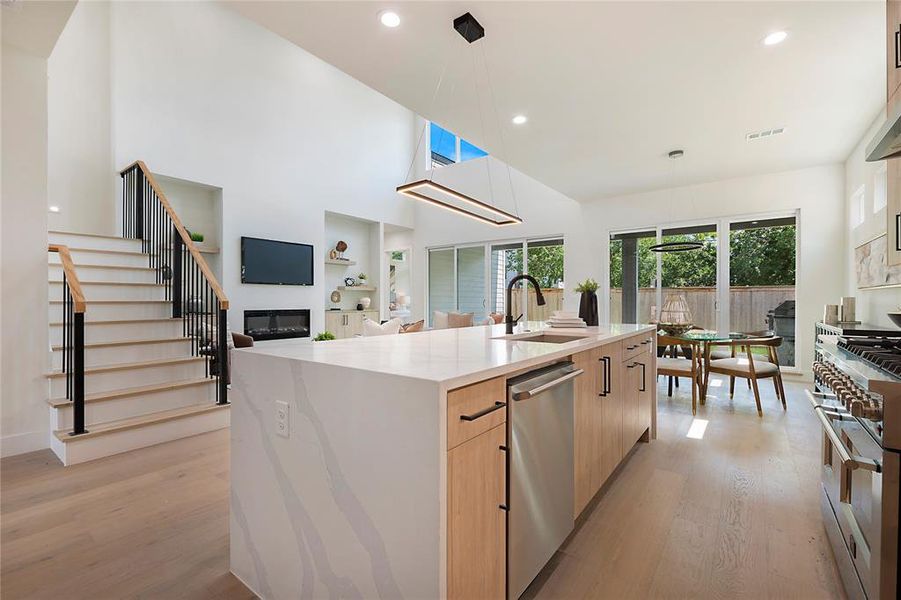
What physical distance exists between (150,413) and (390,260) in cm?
686

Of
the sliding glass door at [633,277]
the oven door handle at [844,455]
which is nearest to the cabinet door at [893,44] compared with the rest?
the oven door handle at [844,455]

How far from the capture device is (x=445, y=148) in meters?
9.20

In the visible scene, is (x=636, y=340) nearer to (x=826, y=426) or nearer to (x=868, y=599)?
(x=826, y=426)

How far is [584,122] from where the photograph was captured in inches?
157

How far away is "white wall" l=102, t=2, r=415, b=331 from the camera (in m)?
5.38

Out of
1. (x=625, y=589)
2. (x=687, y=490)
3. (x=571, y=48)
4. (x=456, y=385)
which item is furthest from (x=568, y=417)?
(x=571, y=48)

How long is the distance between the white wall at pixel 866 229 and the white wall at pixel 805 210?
5.2 inches

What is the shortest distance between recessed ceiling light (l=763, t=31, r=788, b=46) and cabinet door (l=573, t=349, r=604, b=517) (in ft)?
8.21

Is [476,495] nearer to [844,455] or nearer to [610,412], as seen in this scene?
[844,455]

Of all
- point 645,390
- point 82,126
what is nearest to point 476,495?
point 645,390

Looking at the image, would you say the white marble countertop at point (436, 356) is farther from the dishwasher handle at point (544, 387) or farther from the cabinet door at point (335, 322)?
the cabinet door at point (335, 322)

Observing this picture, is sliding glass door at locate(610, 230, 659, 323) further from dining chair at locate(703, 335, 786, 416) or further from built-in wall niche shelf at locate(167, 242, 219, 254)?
built-in wall niche shelf at locate(167, 242, 219, 254)

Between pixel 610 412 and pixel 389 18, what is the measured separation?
2.68 m

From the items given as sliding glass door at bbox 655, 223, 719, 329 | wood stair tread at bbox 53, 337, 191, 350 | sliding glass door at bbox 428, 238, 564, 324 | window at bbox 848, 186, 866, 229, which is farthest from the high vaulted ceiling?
sliding glass door at bbox 428, 238, 564, 324
